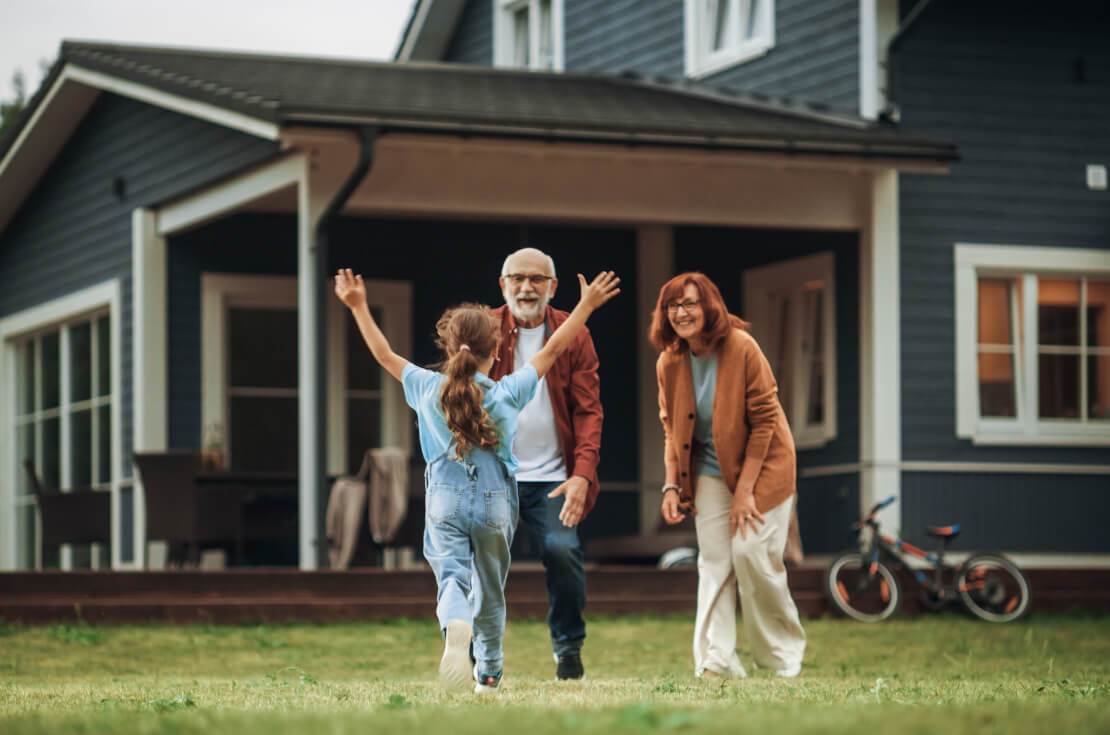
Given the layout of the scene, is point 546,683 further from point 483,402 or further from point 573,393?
point 483,402

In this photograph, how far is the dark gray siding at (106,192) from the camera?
1538cm

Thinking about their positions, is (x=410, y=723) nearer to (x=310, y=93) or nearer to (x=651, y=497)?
(x=310, y=93)

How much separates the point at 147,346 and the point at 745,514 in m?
8.34

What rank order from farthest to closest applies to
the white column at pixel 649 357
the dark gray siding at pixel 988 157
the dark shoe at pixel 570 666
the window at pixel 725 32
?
the white column at pixel 649 357
the window at pixel 725 32
the dark gray siding at pixel 988 157
the dark shoe at pixel 570 666

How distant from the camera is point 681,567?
1334cm

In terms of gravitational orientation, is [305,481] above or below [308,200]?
below

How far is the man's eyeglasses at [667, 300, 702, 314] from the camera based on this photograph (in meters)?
8.35

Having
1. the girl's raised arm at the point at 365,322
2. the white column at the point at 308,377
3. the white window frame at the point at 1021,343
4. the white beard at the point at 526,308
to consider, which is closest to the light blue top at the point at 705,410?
the white beard at the point at 526,308

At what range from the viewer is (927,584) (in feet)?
43.7

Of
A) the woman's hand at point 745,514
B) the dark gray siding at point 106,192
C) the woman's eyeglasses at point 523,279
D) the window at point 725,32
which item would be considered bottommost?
the woman's hand at point 745,514

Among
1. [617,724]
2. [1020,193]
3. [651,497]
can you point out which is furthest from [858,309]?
[617,724]

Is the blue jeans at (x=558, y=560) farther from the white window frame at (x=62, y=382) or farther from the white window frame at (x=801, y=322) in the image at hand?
the white window frame at (x=62, y=382)

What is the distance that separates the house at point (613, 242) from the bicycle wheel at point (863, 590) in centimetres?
171

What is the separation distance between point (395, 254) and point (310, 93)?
124 inches
